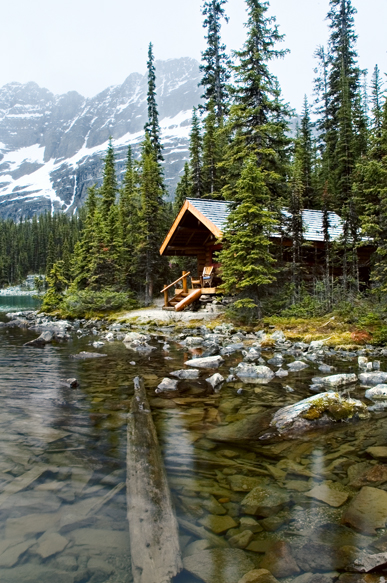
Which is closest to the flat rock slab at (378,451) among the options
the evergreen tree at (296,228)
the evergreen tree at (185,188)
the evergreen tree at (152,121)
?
the evergreen tree at (296,228)

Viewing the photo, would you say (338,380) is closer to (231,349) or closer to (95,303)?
(231,349)

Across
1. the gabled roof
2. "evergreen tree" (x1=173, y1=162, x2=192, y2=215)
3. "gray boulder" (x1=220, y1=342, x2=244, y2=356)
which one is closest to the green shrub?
the gabled roof

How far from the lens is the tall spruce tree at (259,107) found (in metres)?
15.5

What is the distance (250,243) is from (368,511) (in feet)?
34.3

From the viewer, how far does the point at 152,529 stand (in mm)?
2492

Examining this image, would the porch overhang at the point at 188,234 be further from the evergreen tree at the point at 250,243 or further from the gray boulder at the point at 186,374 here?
the gray boulder at the point at 186,374

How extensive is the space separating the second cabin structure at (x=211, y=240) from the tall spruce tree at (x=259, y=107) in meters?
1.60

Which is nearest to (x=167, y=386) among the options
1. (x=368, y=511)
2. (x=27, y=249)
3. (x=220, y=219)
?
(x=368, y=511)

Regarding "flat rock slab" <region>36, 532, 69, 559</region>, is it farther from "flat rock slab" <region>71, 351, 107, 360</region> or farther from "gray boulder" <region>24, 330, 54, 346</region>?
"gray boulder" <region>24, 330, 54, 346</region>

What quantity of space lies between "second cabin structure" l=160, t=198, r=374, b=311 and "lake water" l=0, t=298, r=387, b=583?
9670 millimetres

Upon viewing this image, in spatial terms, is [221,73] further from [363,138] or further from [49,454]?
[49,454]

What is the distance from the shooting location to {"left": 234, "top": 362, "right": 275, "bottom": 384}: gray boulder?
7.06 metres

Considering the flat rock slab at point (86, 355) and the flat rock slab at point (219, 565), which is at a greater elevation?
the flat rock slab at point (219, 565)

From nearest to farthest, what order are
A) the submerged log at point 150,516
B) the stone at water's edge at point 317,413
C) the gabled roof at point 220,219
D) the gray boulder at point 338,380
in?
the submerged log at point 150,516 < the stone at water's edge at point 317,413 < the gray boulder at point 338,380 < the gabled roof at point 220,219
